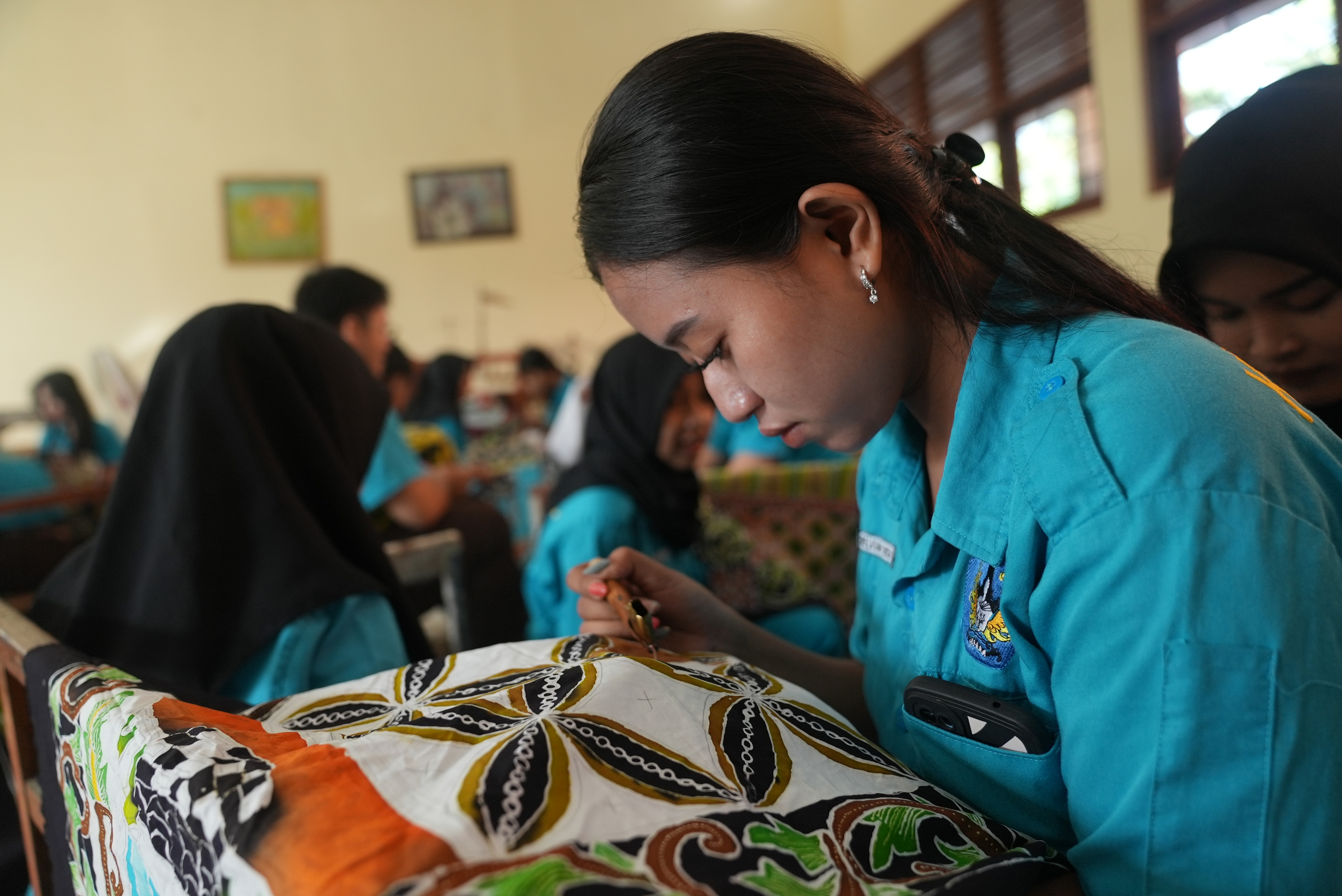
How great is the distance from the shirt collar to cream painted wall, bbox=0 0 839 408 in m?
6.08

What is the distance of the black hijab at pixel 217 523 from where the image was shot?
115 centimetres

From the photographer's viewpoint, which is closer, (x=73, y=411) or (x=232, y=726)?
(x=232, y=726)

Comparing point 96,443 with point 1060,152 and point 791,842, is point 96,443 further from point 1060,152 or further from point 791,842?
point 791,842

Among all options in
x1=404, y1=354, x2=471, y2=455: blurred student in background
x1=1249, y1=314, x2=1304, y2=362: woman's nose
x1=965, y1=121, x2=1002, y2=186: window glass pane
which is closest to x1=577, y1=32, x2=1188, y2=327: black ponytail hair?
x1=1249, y1=314, x2=1304, y2=362: woman's nose

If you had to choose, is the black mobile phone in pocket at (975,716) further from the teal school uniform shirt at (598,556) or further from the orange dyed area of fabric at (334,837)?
the teal school uniform shirt at (598,556)

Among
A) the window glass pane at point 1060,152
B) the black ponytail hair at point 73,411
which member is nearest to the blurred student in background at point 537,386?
the black ponytail hair at point 73,411

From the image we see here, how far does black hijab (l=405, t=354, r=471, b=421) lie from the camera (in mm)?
5867

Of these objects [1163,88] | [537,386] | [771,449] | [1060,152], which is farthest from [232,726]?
[537,386]

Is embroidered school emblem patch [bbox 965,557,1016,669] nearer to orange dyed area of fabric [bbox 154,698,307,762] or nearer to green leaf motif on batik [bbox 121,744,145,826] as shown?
orange dyed area of fabric [bbox 154,698,307,762]

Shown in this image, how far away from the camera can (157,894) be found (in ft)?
2.10

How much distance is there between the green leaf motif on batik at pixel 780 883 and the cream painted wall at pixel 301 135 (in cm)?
649

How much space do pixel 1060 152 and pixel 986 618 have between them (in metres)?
4.95

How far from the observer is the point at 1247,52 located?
3600 mm

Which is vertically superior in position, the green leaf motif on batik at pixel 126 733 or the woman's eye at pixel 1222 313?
the woman's eye at pixel 1222 313
